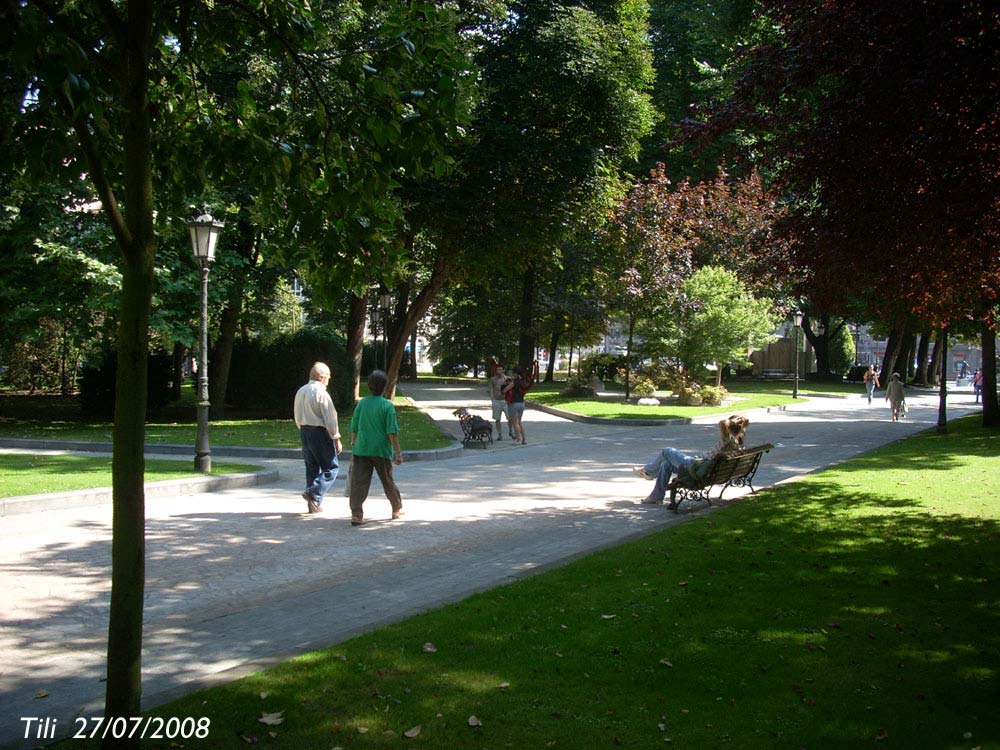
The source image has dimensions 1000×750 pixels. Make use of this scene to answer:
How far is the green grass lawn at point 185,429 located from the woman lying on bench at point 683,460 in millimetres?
7603

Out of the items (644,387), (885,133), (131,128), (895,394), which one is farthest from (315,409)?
(644,387)

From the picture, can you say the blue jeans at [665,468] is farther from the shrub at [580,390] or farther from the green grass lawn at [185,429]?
the shrub at [580,390]

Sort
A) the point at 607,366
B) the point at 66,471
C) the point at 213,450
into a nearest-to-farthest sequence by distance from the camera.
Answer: the point at 66,471
the point at 213,450
the point at 607,366

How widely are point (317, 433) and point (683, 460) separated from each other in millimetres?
4900

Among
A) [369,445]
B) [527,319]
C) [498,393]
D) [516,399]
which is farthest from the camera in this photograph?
[527,319]

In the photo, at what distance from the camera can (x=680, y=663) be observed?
538cm

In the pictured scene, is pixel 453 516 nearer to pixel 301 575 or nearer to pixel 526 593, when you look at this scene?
pixel 301 575

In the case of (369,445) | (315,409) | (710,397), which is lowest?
(369,445)

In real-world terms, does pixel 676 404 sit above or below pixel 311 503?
above

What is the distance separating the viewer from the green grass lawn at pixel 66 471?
11.9 meters

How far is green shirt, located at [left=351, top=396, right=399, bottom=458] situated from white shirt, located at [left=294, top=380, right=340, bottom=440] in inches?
23.2

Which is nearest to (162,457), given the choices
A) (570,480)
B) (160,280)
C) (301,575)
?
(160,280)

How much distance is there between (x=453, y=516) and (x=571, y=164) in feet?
50.0

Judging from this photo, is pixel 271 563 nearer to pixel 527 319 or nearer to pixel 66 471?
pixel 66 471
